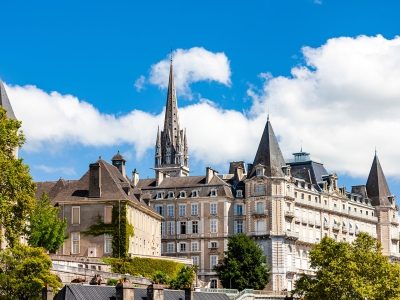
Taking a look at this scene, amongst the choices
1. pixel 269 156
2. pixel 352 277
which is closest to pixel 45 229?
pixel 352 277

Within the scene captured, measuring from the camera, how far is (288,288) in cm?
10556

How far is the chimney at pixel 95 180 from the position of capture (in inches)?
3460

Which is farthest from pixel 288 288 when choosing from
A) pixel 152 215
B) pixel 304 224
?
pixel 152 215

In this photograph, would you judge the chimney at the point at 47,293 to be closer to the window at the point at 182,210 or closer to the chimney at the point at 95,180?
the chimney at the point at 95,180

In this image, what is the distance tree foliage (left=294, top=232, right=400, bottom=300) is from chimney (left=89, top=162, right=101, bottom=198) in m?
23.2

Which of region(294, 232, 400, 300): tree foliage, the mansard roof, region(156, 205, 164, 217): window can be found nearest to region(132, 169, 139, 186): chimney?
region(156, 205, 164, 217): window

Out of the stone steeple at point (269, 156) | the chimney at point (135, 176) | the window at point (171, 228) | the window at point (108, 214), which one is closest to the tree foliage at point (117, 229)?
the window at point (108, 214)

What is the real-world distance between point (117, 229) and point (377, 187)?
5473 cm

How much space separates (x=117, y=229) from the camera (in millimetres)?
86688

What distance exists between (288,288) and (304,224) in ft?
34.3

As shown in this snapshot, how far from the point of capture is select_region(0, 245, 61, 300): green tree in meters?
56.2

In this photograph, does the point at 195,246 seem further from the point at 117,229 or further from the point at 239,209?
the point at 117,229

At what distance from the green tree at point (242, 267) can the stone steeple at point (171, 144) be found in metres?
80.6

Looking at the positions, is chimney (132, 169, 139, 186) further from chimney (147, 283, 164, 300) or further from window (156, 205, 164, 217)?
chimney (147, 283, 164, 300)
